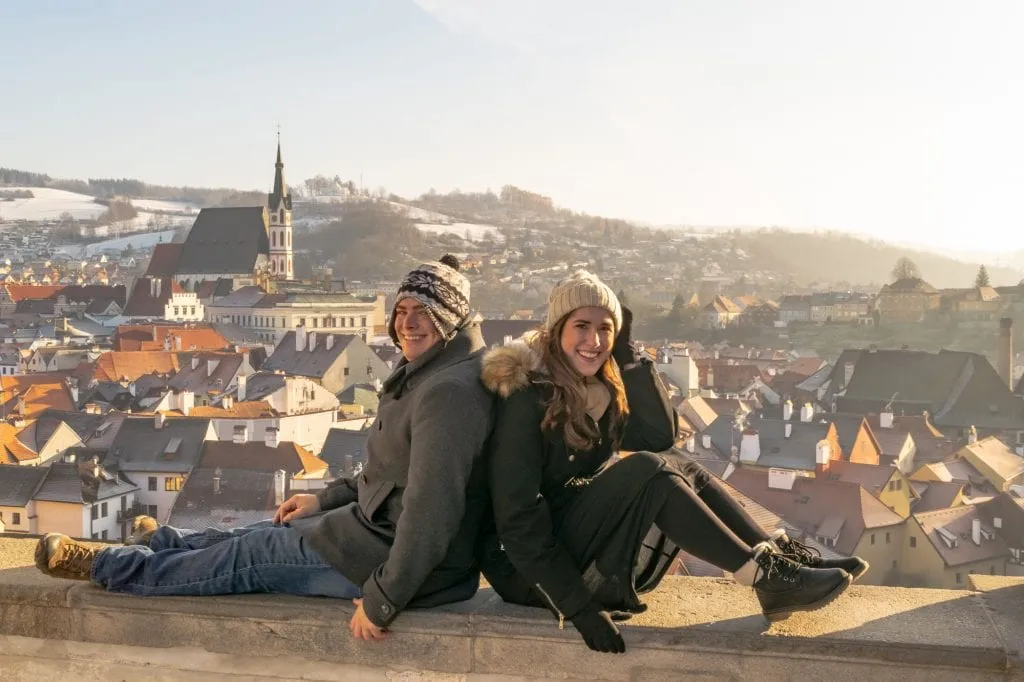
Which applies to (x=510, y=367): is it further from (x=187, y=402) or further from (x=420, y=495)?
(x=187, y=402)

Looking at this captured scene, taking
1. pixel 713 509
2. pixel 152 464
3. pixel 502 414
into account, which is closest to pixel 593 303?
pixel 502 414

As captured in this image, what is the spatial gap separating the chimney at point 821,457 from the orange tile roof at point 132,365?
16973mm

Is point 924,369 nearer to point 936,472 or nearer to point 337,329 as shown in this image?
point 936,472

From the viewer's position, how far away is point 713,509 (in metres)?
1.78

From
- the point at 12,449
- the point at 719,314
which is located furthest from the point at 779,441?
the point at 719,314

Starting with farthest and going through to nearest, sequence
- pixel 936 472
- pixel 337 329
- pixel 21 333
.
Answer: pixel 337 329, pixel 21 333, pixel 936 472

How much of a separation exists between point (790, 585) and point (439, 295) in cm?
72

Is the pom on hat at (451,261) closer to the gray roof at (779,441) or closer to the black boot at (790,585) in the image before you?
the black boot at (790,585)

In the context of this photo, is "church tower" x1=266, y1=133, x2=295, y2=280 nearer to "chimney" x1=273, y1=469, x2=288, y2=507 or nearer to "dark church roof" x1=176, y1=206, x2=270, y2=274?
"dark church roof" x1=176, y1=206, x2=270, y2=274

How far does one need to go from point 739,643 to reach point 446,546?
453mm

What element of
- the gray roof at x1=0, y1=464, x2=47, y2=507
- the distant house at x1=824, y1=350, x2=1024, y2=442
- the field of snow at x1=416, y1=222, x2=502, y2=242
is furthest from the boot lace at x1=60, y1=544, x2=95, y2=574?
the field of snow at x1=416, y1=222, x2=502, y2=242

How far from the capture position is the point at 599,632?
1557mm

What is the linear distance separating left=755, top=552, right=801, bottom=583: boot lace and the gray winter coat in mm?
442

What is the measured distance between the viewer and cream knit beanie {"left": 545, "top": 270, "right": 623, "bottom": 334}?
1732 mm
